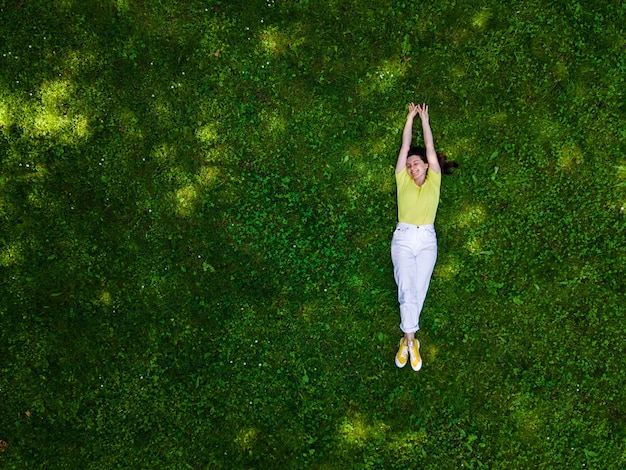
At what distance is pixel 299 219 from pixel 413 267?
5.47ft

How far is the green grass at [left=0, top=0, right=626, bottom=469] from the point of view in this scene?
5.77 m

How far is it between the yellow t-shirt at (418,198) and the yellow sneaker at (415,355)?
5.37 ft

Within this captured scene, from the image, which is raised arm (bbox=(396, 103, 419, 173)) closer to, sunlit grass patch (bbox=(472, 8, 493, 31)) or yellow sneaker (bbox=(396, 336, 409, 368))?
sunlit grass patch (bbox=(472, 8, 493, 31))

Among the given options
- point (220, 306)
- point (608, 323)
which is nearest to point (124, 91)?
point (220, 306)

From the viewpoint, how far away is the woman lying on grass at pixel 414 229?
5.49m

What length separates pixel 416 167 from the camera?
540 centimetres

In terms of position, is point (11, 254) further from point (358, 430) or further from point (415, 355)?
point (415, 355)

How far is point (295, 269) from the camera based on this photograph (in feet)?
19.2

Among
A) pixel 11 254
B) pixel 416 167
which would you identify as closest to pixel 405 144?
pixel 416 167

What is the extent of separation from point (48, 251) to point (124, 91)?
2447 mm

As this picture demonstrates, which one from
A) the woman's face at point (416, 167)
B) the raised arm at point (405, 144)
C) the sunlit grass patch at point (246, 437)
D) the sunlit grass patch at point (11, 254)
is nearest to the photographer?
the woman's face at point (416, 167)

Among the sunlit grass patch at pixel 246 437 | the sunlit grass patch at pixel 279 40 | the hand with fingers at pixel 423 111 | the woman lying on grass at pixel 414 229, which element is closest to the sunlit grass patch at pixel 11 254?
the sunlit grass patch at pixel 246 437

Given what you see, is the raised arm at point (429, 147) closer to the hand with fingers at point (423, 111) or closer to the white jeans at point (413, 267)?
the hand with fingers at point (423, 111)

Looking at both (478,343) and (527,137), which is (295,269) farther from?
(527,137)
